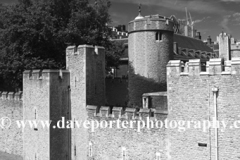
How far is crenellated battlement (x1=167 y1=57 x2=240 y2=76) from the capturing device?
1177 cm

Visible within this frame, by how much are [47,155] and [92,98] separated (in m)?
4.04

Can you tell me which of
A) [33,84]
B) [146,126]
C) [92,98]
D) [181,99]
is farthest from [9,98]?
[181,99]

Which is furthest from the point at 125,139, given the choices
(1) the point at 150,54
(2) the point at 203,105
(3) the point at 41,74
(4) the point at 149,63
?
(1) the point at 150,54

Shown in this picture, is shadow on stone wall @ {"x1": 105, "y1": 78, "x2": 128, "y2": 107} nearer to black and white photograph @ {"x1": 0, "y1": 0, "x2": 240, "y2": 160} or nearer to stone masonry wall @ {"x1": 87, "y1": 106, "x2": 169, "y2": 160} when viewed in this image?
black and white photograph @ {"x1": 0, "y1": 0, "x2": 240, "y2": 160}

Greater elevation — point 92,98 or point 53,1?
point 53,1

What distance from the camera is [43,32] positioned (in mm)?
22656

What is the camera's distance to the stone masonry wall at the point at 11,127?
2183 centimetres

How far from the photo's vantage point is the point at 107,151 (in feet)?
53.5

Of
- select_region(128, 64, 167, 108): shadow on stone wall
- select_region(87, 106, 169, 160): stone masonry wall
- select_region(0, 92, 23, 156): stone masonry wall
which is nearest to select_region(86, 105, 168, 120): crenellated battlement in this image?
select_region(87, 106, 169, 160): stone masonry wall

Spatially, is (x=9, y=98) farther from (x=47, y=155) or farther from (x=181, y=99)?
(x=181, y=99)

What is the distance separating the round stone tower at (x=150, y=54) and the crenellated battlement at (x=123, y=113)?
29.6ft

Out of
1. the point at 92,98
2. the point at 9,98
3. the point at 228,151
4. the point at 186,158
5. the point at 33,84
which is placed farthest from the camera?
the point at 9,98

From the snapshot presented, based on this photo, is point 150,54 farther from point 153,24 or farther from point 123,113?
point 123,113

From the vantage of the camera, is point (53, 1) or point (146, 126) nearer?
point (146, 126)
